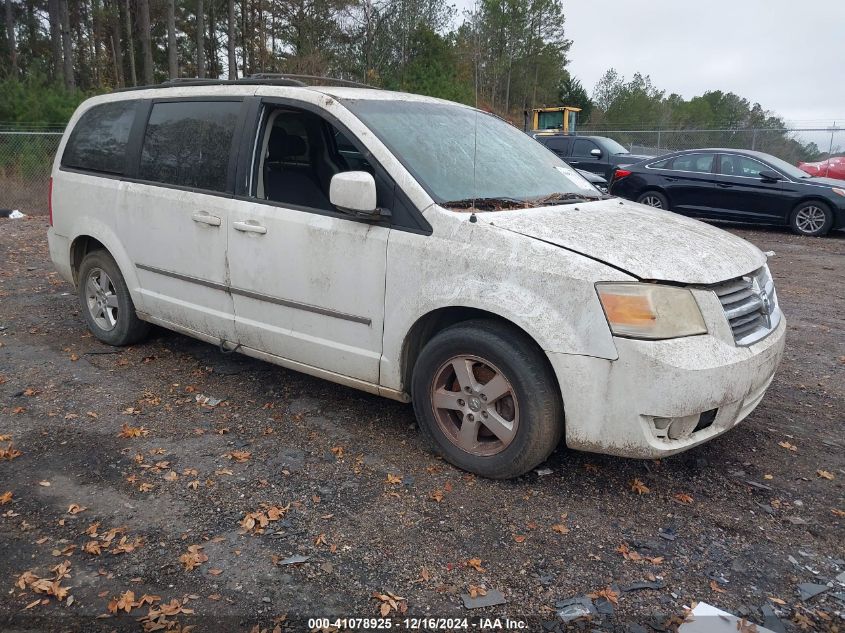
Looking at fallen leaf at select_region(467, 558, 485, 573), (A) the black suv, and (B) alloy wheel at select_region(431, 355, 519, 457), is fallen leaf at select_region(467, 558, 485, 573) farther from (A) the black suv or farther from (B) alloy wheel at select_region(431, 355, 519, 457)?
(A) the black suv

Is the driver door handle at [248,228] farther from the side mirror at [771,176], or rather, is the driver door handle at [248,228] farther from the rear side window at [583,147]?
the rear side window at [583,147]

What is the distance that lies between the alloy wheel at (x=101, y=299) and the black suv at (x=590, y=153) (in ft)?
39.6

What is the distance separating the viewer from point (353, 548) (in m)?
2.92

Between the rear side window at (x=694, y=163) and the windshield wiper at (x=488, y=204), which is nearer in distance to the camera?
the windshield wiper at (x=488, y=204)

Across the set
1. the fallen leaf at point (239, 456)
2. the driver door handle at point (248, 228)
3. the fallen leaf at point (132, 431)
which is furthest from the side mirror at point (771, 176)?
the fallen leaf at point (132, 431)

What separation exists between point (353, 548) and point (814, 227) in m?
11.8

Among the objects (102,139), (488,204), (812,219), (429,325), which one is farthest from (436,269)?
(812,219)

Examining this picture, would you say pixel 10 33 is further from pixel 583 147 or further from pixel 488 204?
pixel 488 204

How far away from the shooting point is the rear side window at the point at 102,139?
503cm

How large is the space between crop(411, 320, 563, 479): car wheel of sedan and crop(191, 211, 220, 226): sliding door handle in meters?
1.66

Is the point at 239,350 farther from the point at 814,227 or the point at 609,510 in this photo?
the point at 814,227

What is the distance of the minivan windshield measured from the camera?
12.1ft

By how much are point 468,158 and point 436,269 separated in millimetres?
944

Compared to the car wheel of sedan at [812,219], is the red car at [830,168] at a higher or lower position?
higher
